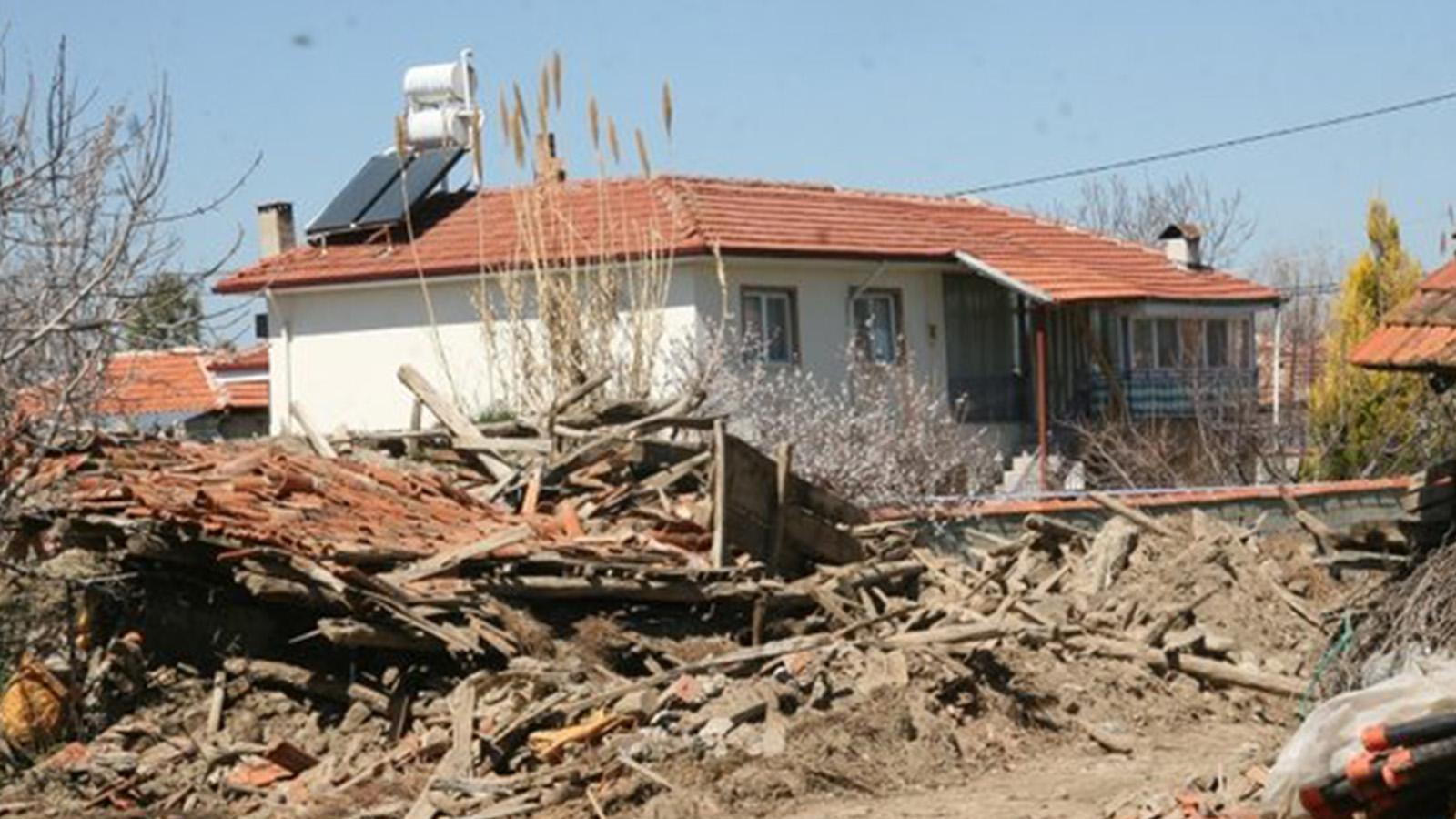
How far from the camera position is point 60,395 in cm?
1488

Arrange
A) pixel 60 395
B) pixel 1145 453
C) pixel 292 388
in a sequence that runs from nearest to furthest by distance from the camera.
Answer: pixel 60 395 < pixel 1145 453 < pixel 292 388

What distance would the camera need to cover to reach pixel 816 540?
16922 mm

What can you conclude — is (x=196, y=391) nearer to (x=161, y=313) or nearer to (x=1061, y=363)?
(x=1061, y=363)

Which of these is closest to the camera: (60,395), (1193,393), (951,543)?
(60,395)

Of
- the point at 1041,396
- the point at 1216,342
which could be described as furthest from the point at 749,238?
the point at 1216,342

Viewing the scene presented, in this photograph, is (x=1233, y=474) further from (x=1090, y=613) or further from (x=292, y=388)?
(x=1090, y=613)

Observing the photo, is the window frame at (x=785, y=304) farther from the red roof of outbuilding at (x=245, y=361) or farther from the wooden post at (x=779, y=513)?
the wooden post at (x=779, y=513)

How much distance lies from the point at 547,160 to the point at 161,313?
11.0 metres

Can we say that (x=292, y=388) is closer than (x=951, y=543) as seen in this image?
No

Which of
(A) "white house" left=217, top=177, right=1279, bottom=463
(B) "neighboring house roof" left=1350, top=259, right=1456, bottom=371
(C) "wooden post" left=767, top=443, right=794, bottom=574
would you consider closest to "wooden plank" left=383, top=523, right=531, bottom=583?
(C) "wooden post" left=767, top=443, right=794, bottom=574

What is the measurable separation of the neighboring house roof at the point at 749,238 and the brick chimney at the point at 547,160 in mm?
4109

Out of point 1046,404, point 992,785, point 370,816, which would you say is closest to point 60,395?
point 370,816

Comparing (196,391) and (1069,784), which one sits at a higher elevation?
(196,391)

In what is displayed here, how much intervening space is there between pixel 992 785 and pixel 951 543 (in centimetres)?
497
